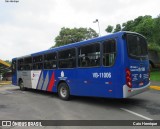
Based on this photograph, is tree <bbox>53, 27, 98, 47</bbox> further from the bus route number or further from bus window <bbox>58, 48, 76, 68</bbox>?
the bus route number

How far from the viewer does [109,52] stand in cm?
979

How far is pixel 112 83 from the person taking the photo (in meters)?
9.64

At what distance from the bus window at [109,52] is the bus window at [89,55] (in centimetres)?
41

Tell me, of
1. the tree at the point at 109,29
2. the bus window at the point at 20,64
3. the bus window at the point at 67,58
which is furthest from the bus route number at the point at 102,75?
the tree at the point at 109,29

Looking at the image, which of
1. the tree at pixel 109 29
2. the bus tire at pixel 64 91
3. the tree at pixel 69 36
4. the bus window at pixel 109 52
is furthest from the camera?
the tree at pixel 69 36

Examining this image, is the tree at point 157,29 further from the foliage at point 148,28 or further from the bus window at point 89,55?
Result: the bus window at point 89,55

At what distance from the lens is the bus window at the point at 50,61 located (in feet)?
44.5

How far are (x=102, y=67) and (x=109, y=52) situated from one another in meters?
0.72

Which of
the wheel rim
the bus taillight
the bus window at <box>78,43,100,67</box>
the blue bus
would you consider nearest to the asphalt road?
the blue bus

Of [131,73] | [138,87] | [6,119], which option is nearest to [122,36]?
[131,73]

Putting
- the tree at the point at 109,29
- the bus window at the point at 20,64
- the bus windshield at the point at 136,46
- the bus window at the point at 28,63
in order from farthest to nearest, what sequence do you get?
the tree at the point at 109,29 → the bus window at the point at 20,64 → the bus window at the point at 28,63 → the bus windshield at the point at 136,46

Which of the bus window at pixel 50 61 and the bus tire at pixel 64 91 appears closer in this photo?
the bus tire at pixel 64 91

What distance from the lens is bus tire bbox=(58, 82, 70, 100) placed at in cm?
1250

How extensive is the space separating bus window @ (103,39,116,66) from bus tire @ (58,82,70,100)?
333cm
